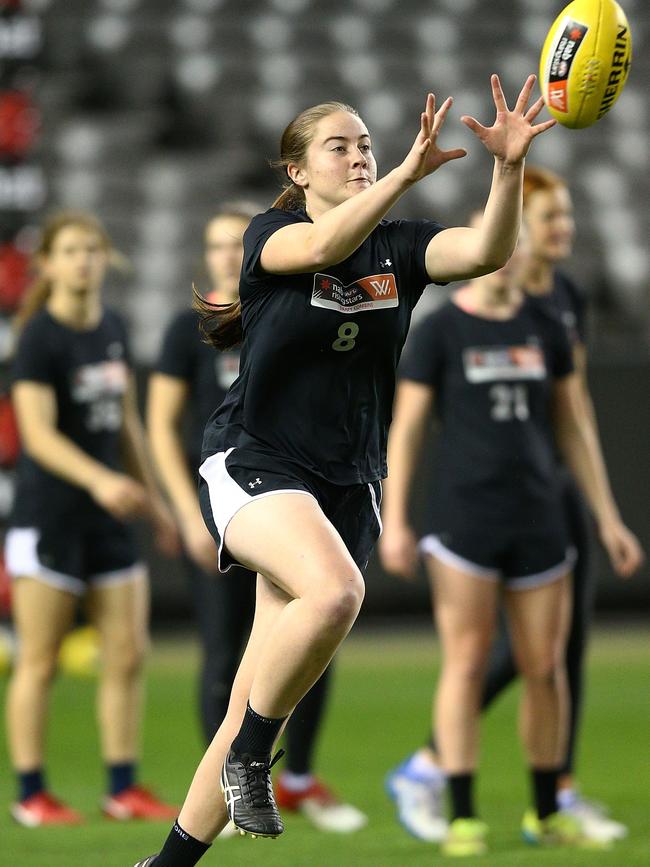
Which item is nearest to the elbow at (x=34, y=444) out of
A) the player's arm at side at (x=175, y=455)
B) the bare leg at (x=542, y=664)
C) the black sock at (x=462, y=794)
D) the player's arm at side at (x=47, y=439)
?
the player's arm at side at (x=47, y=439)

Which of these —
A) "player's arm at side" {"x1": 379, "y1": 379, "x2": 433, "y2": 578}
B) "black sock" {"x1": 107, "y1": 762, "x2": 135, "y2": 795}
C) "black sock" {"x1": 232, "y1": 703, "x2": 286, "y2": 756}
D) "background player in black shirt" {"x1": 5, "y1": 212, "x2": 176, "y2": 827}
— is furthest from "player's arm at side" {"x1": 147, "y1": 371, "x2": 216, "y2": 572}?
"black sock" {"x1": 232, "y1": 703, "x2": 286, "y2": 756}

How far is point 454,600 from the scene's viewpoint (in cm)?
550

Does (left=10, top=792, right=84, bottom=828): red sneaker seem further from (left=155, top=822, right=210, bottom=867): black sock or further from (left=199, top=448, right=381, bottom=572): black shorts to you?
(left=199, top=448, right=381, bottom=572): black shorts

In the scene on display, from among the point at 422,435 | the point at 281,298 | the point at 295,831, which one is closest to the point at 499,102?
the point at 281,298

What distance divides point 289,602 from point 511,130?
4.27 feet

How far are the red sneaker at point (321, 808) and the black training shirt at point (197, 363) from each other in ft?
4.50

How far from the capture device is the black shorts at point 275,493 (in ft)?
13.0

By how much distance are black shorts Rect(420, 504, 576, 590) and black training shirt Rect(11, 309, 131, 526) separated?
5.13 feet

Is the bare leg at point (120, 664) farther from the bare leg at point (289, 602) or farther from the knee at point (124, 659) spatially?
the bare leg at point (289, 602)

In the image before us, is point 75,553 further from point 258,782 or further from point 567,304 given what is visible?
point 258,782

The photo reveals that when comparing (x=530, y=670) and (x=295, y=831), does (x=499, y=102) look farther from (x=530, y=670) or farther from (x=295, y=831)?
(x=295, y=831)

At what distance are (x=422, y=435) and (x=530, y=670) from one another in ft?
3.12

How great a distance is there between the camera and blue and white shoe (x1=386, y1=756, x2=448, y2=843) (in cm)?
570

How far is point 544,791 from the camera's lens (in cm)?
547
